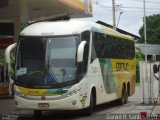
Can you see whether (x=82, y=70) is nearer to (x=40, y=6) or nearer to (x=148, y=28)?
(x=40, y=6)

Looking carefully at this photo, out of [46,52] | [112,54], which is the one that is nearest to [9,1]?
[112,54]

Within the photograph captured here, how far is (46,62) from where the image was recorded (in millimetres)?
16375

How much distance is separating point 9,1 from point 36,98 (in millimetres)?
7786

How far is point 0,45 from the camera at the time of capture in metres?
29.2

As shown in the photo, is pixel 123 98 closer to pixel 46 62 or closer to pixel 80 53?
pixel 46 62

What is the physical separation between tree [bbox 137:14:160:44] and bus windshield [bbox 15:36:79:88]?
7518cm

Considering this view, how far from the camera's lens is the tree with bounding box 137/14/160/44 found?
302 feet

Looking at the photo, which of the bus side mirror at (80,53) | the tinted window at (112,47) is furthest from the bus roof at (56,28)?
the tinted window at (112,47)

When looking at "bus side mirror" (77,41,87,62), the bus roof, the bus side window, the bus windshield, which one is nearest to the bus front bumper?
the bus windshield

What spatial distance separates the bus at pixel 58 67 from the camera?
1602 cm

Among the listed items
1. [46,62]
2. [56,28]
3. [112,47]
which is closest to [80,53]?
[46,62]

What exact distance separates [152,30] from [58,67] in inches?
3083

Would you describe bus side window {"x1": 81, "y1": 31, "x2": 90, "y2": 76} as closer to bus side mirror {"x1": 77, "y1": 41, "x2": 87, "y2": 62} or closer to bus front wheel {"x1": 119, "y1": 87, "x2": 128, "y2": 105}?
bus side mirror {"x1": 77, "y1": 41, "x2": 87, "y2": 62}

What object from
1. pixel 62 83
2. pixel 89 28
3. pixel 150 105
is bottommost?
pixel 150 105
